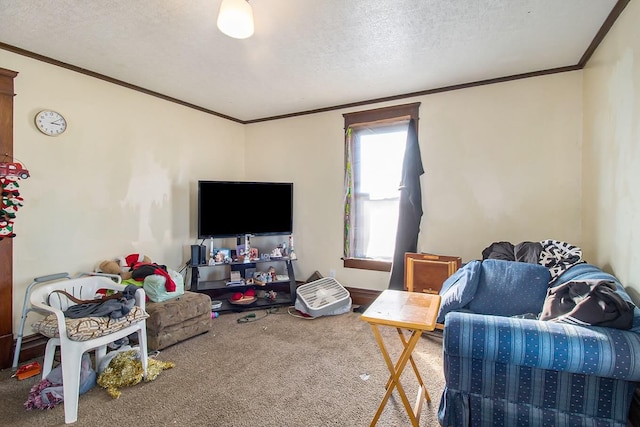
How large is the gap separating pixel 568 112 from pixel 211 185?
3.70 metres

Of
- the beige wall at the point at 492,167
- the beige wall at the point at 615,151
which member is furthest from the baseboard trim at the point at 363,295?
the beige wall at the point at 615,151

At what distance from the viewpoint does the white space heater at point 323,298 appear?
351 centimetres

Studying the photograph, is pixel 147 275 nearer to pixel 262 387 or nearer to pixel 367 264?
pixel 262 387

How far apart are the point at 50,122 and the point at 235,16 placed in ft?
6.75

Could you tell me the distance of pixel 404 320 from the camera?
159 cm

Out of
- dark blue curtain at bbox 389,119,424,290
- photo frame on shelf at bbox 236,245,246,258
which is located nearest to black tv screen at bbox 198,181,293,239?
photo frame on shelf at bbox 236,245,246,258

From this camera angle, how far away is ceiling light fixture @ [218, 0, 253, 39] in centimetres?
176

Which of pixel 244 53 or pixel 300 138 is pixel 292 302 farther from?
pixel 244 53

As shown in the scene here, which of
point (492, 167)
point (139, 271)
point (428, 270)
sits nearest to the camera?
point (139, 271)

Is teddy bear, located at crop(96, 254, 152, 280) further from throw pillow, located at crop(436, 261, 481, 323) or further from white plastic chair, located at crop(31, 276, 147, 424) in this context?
throw pillow, located at crop(436, 261, 481, 323)

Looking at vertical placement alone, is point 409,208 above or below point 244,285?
above

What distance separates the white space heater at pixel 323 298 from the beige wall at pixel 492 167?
30 cm

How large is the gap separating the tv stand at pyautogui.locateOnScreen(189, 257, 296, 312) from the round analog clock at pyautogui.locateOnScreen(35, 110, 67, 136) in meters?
1.78

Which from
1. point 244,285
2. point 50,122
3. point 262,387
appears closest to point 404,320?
point 262,387
